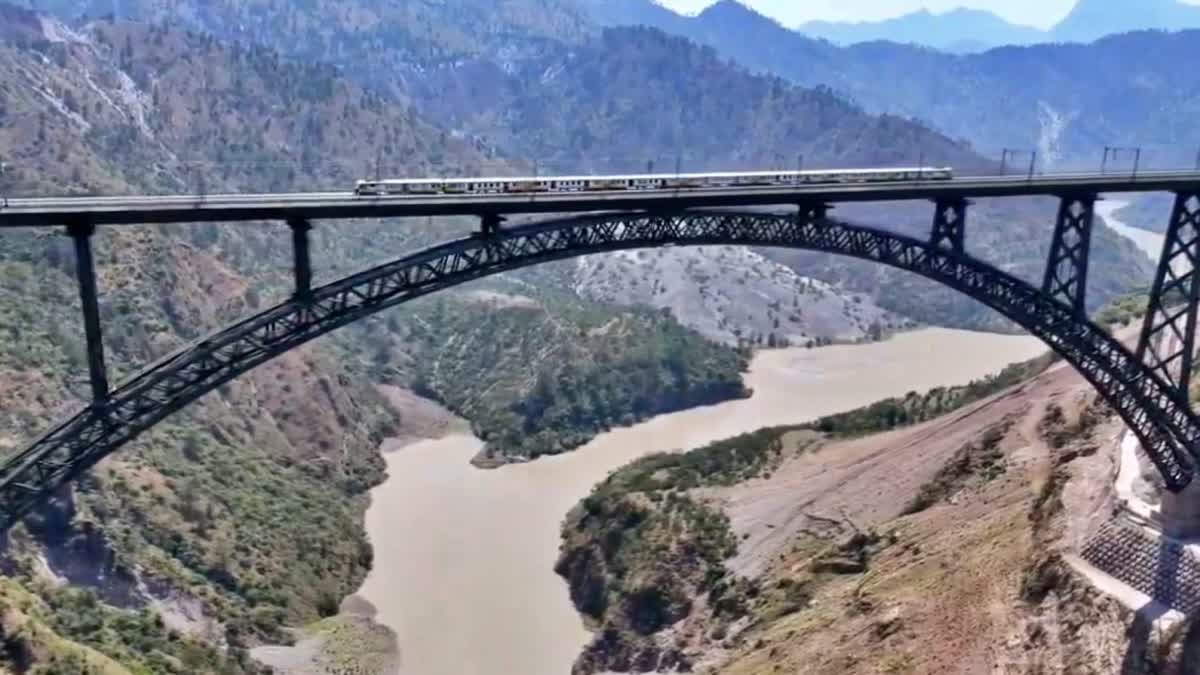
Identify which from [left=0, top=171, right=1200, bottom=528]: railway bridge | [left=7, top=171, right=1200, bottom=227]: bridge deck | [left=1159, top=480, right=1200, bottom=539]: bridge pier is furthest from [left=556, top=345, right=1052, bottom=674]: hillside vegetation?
[left=7, top=171, right=1200, bottom=227]: bridge deck

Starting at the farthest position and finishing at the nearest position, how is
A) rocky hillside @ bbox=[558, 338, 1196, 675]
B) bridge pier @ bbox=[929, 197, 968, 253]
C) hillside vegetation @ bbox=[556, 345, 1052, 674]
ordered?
hillside vegetation @ bbox=[556, 345, 1052, 674], bridge pier @ bbox=[929, 197, 968, 253], rocky hillside @ bbox=[558, 338, 1196, 675]

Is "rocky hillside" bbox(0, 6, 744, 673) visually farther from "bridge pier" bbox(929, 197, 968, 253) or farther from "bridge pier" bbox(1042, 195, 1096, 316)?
"bridge pier" bbox(1042, 195, 1096, 316)

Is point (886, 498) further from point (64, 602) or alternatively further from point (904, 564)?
point (64, 602)

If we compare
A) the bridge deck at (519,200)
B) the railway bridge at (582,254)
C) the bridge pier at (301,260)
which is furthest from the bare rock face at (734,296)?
the bridge pier at (301,260)

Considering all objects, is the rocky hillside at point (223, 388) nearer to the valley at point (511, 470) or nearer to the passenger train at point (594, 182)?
the valley at point (511, 470)

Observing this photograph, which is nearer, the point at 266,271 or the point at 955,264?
the point at 955,264

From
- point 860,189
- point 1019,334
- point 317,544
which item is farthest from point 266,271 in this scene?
point 1019,334
